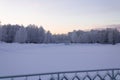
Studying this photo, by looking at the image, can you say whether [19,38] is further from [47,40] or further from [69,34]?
[69,34]

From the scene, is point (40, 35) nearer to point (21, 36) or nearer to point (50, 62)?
point (21, 36)

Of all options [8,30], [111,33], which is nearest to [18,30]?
[8,30]

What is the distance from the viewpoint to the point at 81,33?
130 meters

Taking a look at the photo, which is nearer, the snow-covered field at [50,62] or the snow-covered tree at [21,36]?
the snow-covered field at [50,62]

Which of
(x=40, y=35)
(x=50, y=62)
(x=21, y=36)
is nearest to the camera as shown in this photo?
(x=50, y=62)

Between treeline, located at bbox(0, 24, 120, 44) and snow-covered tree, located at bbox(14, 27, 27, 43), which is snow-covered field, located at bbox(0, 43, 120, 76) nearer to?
treeline, located at bbox(0, 24, 120, 44)

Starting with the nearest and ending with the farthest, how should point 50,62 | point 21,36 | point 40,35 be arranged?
point 50,62 < point 21,36 < point 40,35

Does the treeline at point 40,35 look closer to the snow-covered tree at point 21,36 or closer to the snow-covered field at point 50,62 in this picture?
the snow-covered tree at point 21,36

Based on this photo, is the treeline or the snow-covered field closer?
the snow-covered field

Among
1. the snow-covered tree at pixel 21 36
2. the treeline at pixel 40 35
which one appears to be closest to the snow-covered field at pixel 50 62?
the treeline at pixel 40 35

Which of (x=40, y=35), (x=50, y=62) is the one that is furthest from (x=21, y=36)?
(x=50, y=62)

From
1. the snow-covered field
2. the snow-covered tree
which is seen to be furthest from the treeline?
the snow-covered field

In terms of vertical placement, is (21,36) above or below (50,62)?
above

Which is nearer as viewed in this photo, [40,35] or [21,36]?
[21,36]
